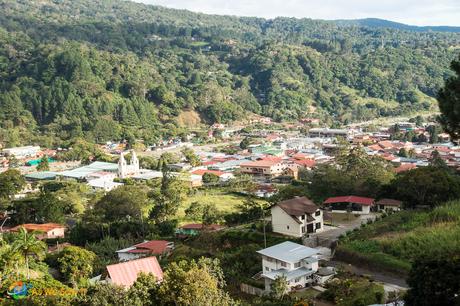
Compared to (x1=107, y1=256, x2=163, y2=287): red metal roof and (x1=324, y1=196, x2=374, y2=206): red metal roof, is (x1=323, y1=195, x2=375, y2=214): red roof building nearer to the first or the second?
(x1=324, y1=196, x2=374, y2=206): red metal roof

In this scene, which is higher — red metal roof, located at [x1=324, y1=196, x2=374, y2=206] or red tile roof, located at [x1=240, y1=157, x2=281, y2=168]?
red metal roof, located at [x1=324, y1=196, x2=374, y2=206]

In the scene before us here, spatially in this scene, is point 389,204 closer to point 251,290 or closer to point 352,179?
point 352,179

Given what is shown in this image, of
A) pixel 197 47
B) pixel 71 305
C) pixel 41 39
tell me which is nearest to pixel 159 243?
pixel 71 305

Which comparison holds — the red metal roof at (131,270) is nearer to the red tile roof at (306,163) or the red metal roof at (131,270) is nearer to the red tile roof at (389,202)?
the red tile roof at (389,202)

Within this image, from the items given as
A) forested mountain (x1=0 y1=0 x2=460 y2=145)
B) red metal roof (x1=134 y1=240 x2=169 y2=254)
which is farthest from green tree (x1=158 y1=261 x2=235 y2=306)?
forested mountain (x1=0 y1=0 x2=460 y2=145)

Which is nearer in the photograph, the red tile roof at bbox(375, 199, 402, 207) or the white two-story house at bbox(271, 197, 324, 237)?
the white two-story house at bbox(271, 197, 324, 237)

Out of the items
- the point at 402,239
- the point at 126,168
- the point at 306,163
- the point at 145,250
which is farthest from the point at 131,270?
the point at 306,163

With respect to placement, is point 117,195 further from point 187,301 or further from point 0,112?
point 0,112
